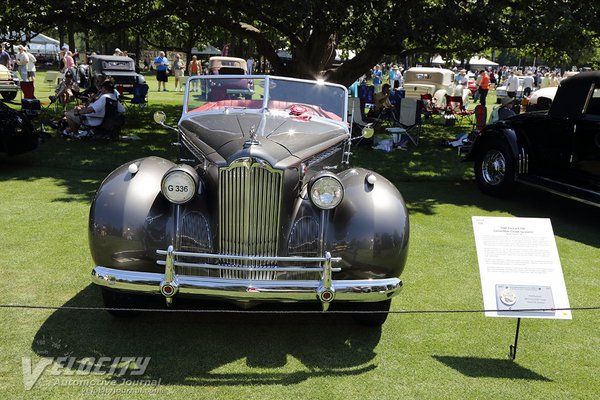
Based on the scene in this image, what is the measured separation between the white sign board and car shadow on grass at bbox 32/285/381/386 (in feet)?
3.24

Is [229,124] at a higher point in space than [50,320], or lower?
higher

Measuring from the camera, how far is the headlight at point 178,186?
4.13 meters

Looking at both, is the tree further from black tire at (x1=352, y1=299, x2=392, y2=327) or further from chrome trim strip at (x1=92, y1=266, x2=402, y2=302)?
chrome trim strip at (x1=92, y1=266, x2=402, y2=302)

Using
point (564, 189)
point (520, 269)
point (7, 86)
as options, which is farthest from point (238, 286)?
point (7, 86)

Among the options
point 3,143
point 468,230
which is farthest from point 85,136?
point 468,230

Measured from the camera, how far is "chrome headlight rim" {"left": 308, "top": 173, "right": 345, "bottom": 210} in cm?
414

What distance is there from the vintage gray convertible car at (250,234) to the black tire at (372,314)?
0.01 meters

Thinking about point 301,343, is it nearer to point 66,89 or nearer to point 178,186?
point 178,186

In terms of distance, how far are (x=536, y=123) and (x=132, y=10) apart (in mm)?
12621

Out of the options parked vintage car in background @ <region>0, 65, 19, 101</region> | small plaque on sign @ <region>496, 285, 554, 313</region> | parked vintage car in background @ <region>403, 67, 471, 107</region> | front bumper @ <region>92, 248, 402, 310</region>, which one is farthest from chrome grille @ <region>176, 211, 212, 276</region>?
parked vintage car in background @ <region>403, 67, 471, 107</region>

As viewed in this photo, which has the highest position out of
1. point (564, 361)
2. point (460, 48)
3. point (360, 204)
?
point (460, 48)

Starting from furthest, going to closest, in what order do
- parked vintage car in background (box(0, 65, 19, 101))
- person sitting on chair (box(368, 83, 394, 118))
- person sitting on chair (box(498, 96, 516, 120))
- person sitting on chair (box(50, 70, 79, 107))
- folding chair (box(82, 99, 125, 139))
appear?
parked vintage car in background (box(0, 65, 19, 101))
person sitting on chair (box(50, 70, 79, 107))
person sitting on chair (box(368, 83, 394, 118))
folding chair (box(82, 99, 125, 139))
person sitting on chair (box(498, 96, 516, 120))

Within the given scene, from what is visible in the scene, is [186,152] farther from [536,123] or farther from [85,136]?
[85,136]

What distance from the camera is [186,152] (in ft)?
18.2
